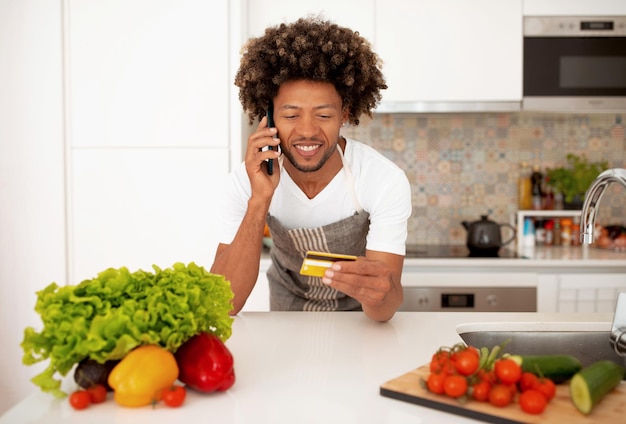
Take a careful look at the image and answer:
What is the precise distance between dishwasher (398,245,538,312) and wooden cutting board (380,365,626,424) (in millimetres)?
1835

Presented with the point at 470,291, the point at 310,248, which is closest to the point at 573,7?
the point at 470,291

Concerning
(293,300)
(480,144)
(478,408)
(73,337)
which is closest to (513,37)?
(480,144)

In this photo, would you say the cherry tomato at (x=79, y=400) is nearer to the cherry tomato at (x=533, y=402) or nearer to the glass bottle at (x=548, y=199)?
the cherry tomato at (x=533, y=402)

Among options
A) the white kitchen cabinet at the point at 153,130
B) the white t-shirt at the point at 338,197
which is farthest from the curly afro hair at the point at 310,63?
the white kitchen cabinet at the point at 153,130

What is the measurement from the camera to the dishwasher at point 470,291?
9.48ft

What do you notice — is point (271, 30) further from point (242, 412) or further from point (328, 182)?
point (242, 412)

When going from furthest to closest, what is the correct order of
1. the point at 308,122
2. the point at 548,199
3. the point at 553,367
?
the point at 548,199
the point at 308,122
the point at 553,367

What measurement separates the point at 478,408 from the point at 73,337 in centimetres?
61

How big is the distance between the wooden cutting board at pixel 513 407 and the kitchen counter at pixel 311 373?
1cm

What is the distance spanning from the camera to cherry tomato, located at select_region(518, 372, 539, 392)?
0.96 m

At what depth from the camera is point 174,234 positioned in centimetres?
287

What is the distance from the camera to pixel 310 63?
1771mm

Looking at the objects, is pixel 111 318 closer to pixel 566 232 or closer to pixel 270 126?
pixel 270 126

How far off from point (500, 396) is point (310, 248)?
1039 millimetres
